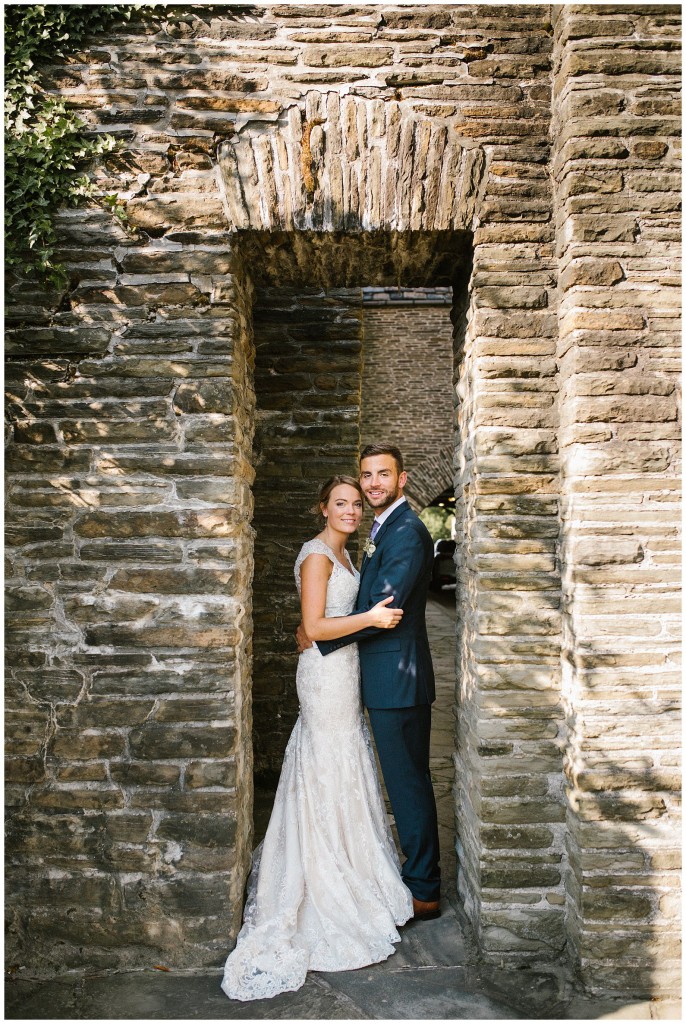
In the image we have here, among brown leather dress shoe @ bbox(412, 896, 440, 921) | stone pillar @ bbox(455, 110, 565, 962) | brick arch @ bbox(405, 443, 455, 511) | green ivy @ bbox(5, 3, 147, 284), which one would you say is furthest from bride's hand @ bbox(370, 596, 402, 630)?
brick arch @ bbox(405, 443, 455, 511)

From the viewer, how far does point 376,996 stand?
2646mm

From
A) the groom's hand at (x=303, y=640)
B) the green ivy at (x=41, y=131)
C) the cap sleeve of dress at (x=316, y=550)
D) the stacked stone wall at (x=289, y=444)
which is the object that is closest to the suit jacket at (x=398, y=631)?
the groom's hand at (x=303, y=640)

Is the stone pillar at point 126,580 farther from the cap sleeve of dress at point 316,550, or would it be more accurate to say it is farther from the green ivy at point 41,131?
the cap sleeve of dress at point 316,550

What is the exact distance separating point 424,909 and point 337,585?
1634 mm

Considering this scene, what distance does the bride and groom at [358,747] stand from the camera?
303 cm

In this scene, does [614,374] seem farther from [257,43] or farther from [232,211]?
[257,43]

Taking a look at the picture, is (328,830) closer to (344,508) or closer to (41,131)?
(344,508)

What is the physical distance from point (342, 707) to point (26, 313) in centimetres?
244

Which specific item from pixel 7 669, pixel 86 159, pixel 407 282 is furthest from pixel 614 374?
pixel 7 669

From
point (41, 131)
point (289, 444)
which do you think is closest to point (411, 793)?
point (289, 444)

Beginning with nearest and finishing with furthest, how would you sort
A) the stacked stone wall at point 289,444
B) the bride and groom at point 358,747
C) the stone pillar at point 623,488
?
the stone pillar at point 623,488
the bride and groom at point 358,747
the stacked stone wall at point 289,444

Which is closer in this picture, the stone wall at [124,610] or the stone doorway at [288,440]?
the stone wall at [124,610]

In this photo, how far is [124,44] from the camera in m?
2.89

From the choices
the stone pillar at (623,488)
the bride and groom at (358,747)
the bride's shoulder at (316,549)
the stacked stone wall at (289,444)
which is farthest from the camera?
the stacked stone wall at (289,444)
